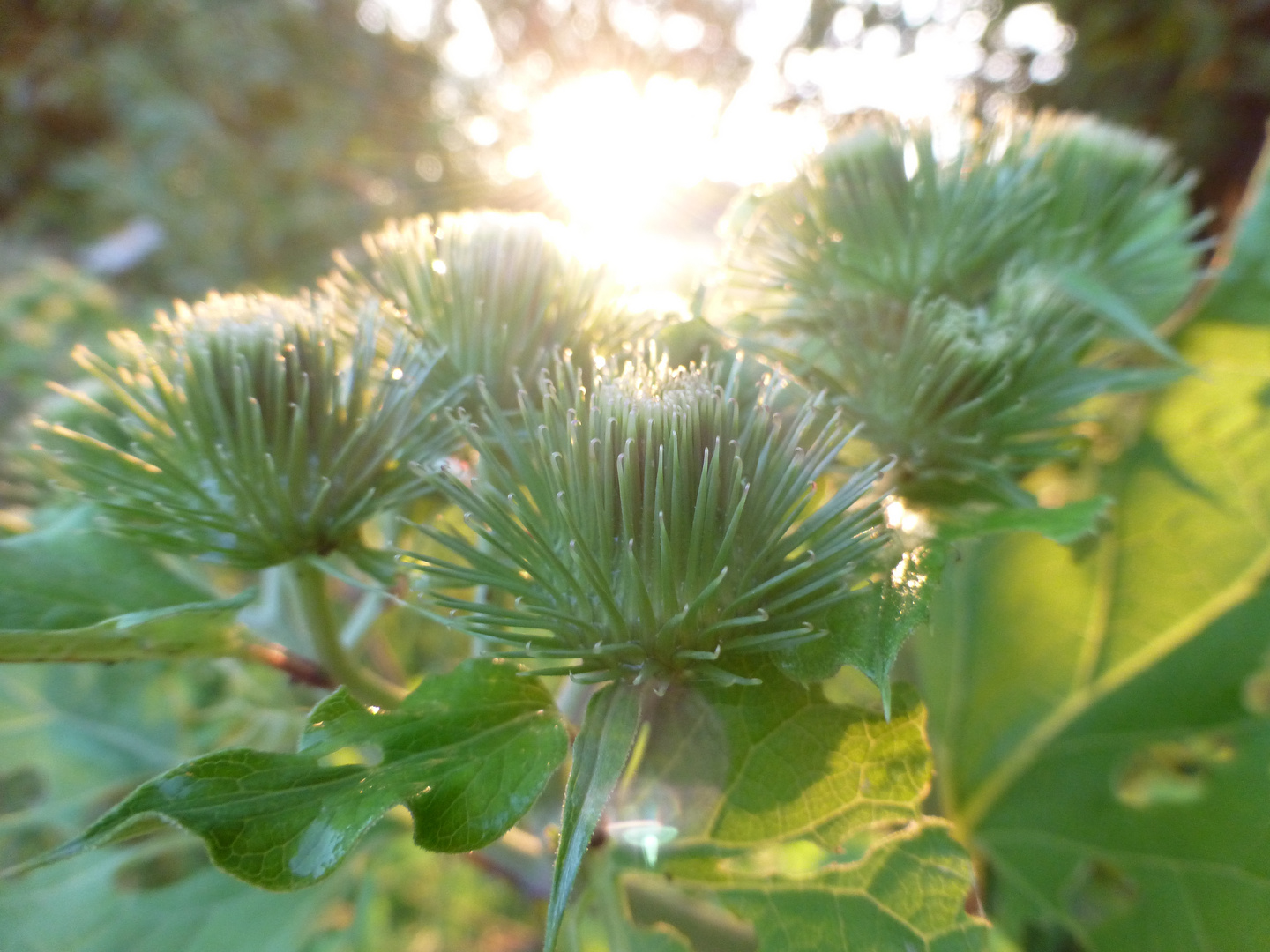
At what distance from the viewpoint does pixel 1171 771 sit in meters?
1.52

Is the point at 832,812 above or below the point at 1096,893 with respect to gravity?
above

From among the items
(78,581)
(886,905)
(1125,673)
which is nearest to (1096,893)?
(1125,673)

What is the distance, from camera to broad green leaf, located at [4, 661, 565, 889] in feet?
1.99

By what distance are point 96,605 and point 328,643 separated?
9.8 inches

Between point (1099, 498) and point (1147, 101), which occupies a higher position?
point (1147, 101)

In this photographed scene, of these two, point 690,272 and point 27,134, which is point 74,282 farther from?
point 27,134

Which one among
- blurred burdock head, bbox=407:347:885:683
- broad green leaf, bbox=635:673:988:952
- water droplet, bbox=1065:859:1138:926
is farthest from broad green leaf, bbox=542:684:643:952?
water droplet, bbox=1065:859:1138:926

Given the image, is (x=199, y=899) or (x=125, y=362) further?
(x=199, y=899)

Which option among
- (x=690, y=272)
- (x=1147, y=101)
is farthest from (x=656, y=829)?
(x=1147, y=101)

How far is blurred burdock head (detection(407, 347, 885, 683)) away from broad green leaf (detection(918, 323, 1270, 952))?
0.77 m

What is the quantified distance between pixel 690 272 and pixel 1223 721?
1.04 meters

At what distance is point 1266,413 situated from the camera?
1223 mm

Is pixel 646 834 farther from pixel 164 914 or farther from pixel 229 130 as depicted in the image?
pixel 229 130

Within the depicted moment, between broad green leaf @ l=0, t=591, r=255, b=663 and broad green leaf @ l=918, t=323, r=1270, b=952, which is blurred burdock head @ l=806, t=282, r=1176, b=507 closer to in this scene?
broad green leaf @ l=918, t=323, r=1270, b=952
